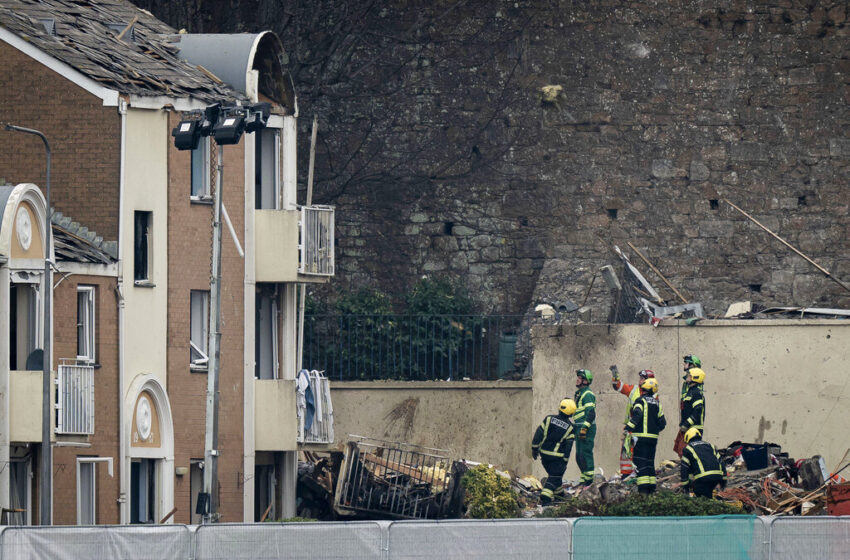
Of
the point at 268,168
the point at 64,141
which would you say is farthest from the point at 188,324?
the point at 268,168

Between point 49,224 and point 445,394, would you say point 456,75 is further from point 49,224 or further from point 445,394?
point 49,224

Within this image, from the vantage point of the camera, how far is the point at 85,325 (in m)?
27.4

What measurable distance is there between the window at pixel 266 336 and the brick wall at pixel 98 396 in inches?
167

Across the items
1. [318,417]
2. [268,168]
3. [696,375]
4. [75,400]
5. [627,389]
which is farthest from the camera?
[268,168]

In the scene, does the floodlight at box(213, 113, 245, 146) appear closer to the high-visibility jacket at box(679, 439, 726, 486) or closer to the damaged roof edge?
the damaged roof edge

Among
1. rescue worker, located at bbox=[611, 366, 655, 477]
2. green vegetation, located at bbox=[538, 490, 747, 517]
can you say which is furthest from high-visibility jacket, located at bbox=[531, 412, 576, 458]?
green vegetation, located at bbox=[538, 490, 747, 517]

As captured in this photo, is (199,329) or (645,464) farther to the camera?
(199,329)

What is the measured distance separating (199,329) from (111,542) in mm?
10314

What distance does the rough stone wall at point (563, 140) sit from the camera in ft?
121

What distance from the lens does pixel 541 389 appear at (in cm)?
3225

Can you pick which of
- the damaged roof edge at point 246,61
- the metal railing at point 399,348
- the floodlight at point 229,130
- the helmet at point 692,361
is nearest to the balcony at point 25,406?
the floodlight at point 229,130

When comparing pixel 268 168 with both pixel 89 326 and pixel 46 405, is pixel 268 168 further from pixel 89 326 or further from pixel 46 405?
pixel 46 405

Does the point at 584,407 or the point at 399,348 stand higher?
the point at 399,348

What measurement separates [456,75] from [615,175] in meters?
3.35
